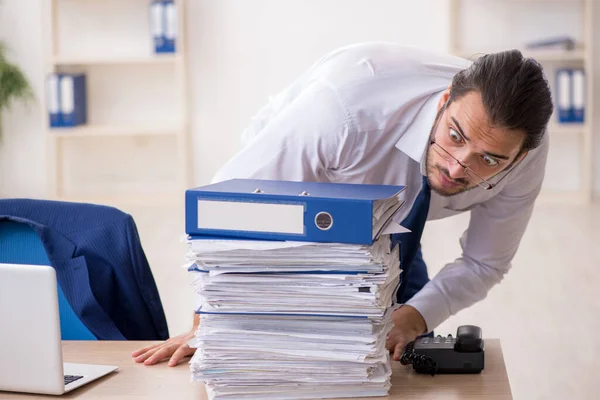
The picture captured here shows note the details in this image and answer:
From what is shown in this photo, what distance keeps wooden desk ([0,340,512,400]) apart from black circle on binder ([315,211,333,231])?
0.30 metres

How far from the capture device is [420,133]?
185 centimetres

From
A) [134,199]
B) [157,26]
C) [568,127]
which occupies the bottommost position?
[134,199]

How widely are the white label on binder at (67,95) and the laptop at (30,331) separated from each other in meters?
4.95

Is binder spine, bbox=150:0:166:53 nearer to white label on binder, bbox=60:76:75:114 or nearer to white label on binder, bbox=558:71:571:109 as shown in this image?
white label on binder, bbox=60:76:75:114

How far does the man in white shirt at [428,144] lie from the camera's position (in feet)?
5.38

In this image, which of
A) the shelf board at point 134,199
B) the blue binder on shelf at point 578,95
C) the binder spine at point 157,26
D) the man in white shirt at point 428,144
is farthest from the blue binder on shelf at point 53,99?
the man in white shirt at point 428,144

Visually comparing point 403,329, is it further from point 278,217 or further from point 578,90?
point 578,90

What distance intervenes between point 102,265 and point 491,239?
0.83 m

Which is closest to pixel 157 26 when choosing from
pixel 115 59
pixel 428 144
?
pixel 115 59

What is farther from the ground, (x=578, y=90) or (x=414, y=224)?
(x=578, y=90)

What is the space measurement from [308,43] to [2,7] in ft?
7.00

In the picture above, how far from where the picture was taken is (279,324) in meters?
1.38

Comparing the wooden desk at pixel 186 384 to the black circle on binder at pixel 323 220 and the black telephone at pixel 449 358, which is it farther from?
the black circle on binder at pixel 323 220

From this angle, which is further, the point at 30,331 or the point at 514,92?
the point at 514,92
